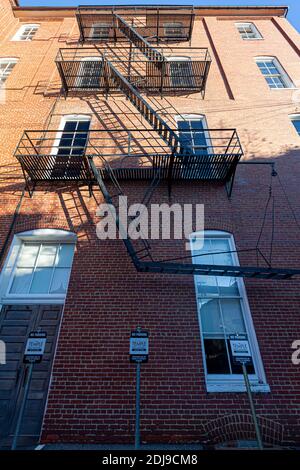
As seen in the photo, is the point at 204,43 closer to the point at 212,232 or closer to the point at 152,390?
the point at 212,232

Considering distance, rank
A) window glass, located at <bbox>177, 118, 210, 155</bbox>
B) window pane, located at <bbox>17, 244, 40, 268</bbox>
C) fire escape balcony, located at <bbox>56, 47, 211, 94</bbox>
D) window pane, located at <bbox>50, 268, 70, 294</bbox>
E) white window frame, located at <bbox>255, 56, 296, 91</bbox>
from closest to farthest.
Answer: window pane, located at <bbox>50, 268, 70, 294</bbox> < window pane, located at <bbox>17, 244, 40, 268</bbox> < window glass, located at <bbox>177, 118, 210, 155</bbox> < fire escape balcony, located at <bbox>56, 47, 211, 94</bbox> < white window frame, located at <bbox>255, 56, 296, 91</bbox>

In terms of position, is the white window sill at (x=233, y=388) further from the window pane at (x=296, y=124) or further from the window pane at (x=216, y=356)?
the window pane at (x=296, y=124)

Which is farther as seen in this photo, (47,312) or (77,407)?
(47,312)

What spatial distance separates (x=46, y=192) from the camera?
845cm

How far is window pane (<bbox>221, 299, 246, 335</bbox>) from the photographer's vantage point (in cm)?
632

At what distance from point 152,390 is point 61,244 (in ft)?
15.1

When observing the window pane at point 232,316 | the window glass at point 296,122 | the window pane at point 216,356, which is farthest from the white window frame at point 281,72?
the window pane at point 216,356

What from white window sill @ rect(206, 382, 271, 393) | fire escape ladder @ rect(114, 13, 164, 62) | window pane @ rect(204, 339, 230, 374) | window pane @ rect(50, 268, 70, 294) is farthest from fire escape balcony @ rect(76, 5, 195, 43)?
white window sill @ rect(206, 382, 271, 393)

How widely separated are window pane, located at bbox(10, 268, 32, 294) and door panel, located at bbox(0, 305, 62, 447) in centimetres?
44

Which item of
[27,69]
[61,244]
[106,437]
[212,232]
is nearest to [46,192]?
[61,244]

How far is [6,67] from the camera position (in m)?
13.9

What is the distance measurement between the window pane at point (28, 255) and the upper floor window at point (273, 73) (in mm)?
12966

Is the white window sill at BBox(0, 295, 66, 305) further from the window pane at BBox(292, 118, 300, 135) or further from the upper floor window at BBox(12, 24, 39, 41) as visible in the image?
the upper floor window at BBox(12, 24, 39, 41)

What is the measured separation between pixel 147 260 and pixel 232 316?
2.54m
